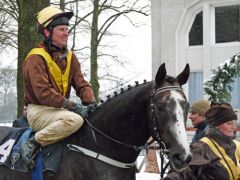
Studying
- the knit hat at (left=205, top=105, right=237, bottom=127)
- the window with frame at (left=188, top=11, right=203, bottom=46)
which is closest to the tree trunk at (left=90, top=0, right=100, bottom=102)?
the window with frame at (left=188, top=11, right=203, bottom=46)

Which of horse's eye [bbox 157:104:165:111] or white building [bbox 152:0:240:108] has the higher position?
white building [bbox 152:0:240:108]

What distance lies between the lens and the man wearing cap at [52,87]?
432 centimetres

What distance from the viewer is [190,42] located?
2391 centimetres

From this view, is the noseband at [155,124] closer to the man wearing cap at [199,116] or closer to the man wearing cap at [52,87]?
the man wearing cap at [52,87]

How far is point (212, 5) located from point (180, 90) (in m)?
20.2

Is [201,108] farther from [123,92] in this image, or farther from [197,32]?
Result: [197,32]

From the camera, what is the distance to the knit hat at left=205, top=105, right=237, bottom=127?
4.16 metres

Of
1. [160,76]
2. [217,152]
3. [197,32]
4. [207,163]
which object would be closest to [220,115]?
[217,152]

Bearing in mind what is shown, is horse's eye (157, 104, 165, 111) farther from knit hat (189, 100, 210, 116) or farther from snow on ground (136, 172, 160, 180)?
snow on ground (136, 172, 160, 180)

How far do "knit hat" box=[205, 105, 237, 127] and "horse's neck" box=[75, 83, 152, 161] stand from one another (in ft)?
1.97

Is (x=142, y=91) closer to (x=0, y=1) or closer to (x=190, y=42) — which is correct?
(x=0, y=1)

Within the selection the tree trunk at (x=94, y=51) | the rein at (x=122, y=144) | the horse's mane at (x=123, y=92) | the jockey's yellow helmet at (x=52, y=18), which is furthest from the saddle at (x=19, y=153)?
the tree trunk at (x=94, y=51)

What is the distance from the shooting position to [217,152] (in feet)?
13.5

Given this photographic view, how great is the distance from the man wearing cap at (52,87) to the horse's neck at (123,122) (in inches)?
8.2
